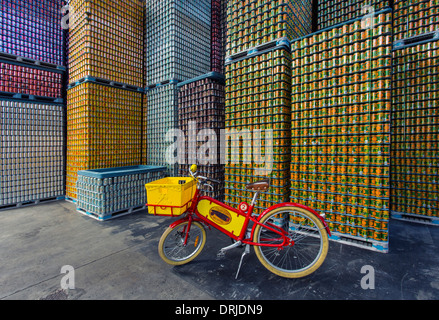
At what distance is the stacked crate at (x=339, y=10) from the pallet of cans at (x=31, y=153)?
975 cm

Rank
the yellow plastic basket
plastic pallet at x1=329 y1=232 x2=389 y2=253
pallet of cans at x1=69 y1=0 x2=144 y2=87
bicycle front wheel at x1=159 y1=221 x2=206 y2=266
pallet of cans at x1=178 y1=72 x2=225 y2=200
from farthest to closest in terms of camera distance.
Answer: pallet of cans at x1=69 y1=0 x2=144 y2=87
pallet of cans at x1=178 y1=72 x2=225 y2=200
plastic pallet at x1=329 y1=232 x2=389 y2=253
bicycle front wheel at x1=159 y1=221 x2=206 y2=266
the yellow plastic basket

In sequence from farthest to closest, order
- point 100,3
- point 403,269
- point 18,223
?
point 100,3
point 18,223
point 403,269

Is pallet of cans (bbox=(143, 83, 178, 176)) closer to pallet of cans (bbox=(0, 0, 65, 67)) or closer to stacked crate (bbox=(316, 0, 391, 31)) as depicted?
pallet of cans (bbox=(0, 0, 65, 67))

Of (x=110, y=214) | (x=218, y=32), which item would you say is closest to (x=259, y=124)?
(x=110, y=214)

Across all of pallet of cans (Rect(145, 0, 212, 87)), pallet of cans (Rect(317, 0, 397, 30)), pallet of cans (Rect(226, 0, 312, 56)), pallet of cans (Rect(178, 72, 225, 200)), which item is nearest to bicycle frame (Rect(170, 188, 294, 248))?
pallet of cans (Rect(178, 72, 225, 200))

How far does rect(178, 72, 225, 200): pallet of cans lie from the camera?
6.41 metres

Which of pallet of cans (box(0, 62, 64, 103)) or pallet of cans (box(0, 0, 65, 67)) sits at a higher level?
pallet of cans (box(0, 0, 65, 67))

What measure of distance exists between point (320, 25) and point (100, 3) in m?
7.35

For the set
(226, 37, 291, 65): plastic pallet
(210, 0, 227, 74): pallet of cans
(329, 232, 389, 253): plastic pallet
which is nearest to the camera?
(329, 232, 389, 253): plastic pallet

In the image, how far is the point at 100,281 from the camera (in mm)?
3008

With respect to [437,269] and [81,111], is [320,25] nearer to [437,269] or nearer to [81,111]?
[437,269]

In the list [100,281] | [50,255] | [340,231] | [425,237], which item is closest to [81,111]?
[50,255]

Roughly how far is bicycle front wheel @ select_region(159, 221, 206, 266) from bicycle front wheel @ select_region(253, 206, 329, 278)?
3.21 ft

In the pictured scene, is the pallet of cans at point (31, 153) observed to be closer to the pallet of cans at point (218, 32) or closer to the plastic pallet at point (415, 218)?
the pallet of cans at point (218, 32)
